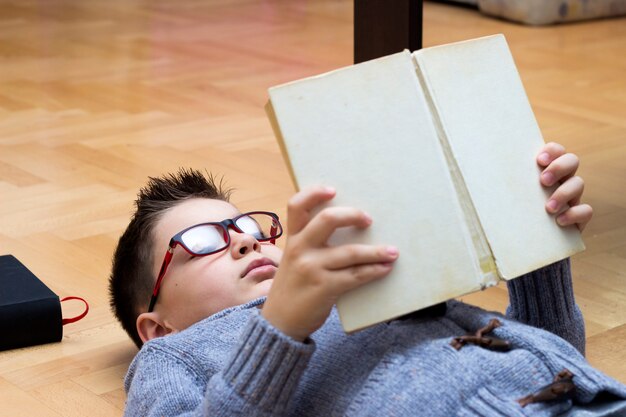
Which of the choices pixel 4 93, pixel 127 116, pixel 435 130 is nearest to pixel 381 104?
pixel 435 130

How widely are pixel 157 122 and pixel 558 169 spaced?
1.75 m

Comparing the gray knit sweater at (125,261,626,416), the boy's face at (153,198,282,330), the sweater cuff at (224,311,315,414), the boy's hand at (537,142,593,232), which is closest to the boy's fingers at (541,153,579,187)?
the boy's hand at (537,142,593,232)

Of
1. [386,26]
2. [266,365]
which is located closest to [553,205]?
[266,365]

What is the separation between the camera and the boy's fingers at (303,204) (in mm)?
790

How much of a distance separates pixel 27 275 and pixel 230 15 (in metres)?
2.66

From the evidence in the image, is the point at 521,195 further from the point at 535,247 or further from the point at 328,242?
the point at 328,242

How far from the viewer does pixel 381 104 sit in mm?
833

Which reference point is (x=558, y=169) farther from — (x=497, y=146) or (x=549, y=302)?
(x=549, y=302)

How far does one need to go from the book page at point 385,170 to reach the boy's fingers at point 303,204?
20mm

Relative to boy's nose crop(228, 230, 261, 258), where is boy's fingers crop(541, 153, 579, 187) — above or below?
above

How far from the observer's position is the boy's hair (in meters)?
1.22

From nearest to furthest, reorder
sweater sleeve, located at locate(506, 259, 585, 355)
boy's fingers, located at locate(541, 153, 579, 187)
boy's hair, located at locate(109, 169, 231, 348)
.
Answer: boy's fingers, located at locate(541, 153, 579, 187) < sweater sleeve, located at locate(506, 259, 585, 355) < boy's hair, located at locate(109, 169, 231, 348)

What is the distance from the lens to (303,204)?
79 cm

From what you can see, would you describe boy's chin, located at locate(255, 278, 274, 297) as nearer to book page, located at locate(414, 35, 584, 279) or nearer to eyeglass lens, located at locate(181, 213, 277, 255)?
eyeglass lens, located at locate(181, 213, 277, 255)
